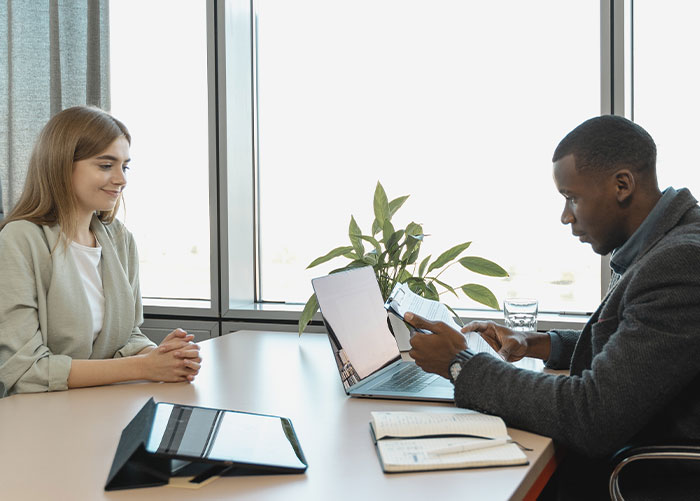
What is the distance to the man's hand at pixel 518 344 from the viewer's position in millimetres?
1646

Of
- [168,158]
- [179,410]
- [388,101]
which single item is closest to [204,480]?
[179,410]

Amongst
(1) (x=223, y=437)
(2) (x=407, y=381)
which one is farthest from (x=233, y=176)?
(1) (x=223, y=437)

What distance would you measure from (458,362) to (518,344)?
0.46 metres

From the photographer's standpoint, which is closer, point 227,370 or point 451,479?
point 451,479

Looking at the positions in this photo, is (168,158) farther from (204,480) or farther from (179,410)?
(204,480)

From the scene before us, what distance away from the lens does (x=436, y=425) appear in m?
1.08

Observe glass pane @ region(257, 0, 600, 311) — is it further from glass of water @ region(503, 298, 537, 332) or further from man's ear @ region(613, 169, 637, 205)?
man's ear @ region(613, 169, 637, 205)

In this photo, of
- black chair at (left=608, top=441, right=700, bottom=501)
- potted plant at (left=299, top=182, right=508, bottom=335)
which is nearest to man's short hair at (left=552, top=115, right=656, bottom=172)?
black chair at (left=608, top=441, right=700, bottom=501)

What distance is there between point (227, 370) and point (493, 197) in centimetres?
125

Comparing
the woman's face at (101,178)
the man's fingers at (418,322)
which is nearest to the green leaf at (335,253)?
the woman's face at (101,178)

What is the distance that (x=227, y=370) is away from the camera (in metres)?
1.65

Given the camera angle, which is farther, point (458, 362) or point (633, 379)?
point (458, 362)

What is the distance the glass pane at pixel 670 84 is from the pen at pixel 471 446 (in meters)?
1.51

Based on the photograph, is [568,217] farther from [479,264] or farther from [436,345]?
[479,264]
